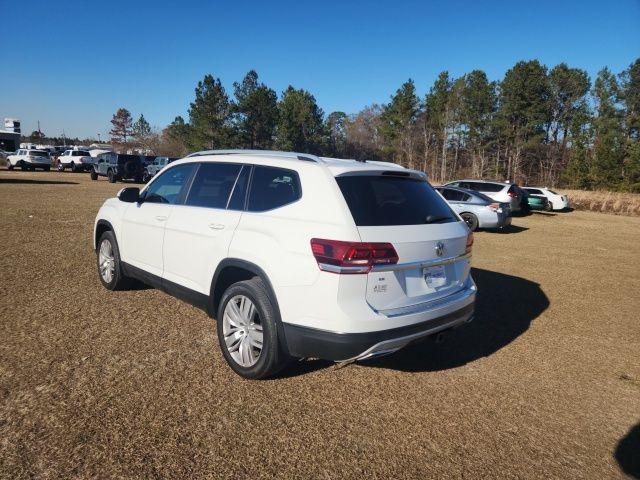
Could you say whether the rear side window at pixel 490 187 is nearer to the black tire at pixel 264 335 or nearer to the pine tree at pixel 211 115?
the black tire at pixel 264 335

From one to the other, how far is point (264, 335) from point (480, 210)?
38.1 feet

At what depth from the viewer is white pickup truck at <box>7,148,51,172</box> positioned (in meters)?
33.1

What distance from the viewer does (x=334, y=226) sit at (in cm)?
281

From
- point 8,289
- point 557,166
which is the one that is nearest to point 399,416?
point 8,289

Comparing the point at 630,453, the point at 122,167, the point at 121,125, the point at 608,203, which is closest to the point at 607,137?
the point at 608,203

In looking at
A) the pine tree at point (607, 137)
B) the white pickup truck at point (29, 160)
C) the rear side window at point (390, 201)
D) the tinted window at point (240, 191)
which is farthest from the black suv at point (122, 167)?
the pine tree at point (607, 137)

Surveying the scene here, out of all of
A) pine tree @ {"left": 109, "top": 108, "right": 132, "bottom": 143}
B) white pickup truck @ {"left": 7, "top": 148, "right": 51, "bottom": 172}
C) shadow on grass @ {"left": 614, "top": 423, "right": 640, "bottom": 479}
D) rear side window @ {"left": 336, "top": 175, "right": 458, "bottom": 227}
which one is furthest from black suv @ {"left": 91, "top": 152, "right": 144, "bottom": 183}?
pine tree @ {"left": 109, "top": 108, "right": 132, "bottom": 143}

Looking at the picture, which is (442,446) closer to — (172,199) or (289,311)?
(289,311)

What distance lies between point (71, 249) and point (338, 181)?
21.2 ft

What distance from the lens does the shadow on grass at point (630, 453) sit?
259 cm

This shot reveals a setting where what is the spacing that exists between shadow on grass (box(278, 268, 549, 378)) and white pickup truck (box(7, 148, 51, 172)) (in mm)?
37045

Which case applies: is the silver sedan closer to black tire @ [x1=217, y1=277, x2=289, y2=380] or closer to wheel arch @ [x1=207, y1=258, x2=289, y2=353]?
wheel arch @ [x1=207, y1=258, x2=289, y2=353]

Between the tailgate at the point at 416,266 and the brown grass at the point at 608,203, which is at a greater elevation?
the brown grass at the point at 608,203

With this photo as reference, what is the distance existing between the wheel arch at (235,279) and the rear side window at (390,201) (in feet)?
2.71
